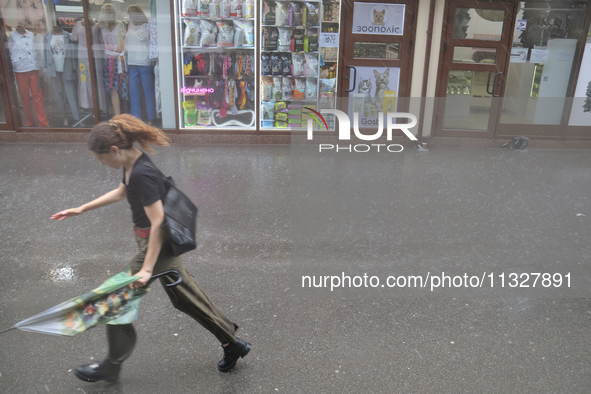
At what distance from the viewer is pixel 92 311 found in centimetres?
259

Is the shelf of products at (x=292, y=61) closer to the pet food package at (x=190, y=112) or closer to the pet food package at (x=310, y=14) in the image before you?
the pet food package at (x=310, y=14)

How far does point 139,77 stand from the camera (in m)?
8.77

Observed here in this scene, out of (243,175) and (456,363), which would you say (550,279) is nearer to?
(456,363)

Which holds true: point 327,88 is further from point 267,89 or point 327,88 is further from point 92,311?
point 92,311

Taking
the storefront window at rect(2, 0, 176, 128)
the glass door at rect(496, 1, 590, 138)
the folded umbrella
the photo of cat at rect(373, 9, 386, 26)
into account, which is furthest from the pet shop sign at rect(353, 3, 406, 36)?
the folded umbrella

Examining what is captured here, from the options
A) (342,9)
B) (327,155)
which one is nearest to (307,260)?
(327,155)

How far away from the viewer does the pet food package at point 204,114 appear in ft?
29.3

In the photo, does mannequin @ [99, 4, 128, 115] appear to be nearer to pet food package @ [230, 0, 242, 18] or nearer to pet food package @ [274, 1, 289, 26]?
pet food package @ [230, 0, 242, 18]

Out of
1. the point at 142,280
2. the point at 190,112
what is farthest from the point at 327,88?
the point at 142,280

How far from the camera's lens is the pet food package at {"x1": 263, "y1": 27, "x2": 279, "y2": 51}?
855 cm

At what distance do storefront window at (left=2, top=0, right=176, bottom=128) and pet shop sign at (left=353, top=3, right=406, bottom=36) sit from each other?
3302 mm

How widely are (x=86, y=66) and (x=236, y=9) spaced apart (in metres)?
2.82

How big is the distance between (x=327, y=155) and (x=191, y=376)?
216 centimetres

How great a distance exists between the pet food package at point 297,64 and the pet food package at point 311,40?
17cm
